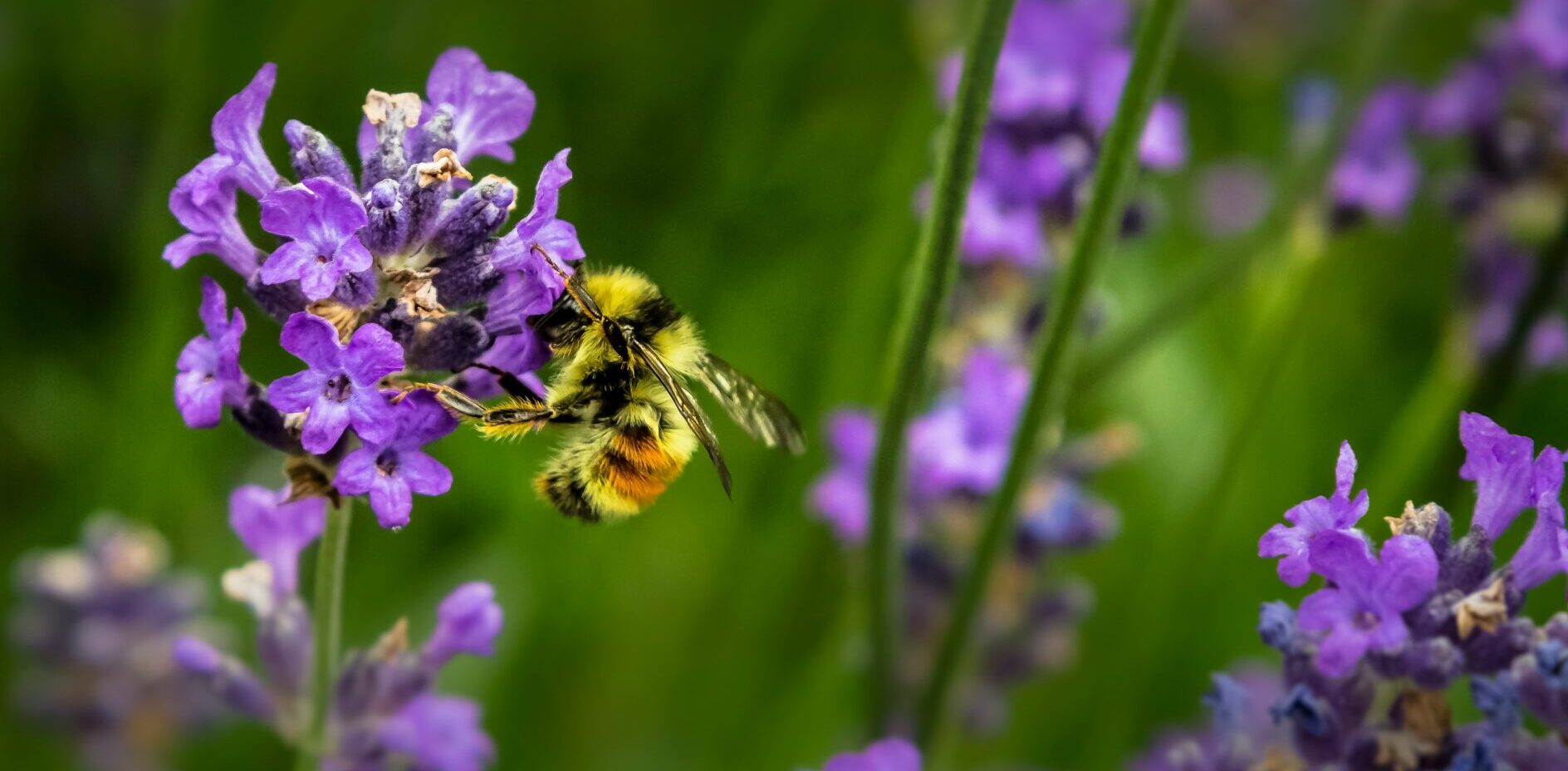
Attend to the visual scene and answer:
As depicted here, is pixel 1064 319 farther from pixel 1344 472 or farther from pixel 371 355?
pixel 371 355

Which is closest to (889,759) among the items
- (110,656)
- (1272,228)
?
(1272,228)

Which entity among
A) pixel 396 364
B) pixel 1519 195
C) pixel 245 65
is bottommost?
pixel 396 364

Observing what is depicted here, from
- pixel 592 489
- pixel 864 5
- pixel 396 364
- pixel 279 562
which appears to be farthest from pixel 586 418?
pixel 864 5

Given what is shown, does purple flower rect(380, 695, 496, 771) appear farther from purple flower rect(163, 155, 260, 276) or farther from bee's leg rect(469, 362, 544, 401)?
purple flower rect(163, 155, 260, 276)

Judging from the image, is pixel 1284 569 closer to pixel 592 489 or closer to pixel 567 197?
pixel 592 489

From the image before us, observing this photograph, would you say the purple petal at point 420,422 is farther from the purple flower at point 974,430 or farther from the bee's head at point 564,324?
the purple flower at point 974,430

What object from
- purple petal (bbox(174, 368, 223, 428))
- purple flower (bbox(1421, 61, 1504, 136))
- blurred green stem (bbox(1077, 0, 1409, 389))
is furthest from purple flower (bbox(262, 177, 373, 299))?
purple flower (bbox(1421, 61, 1504, 136))
